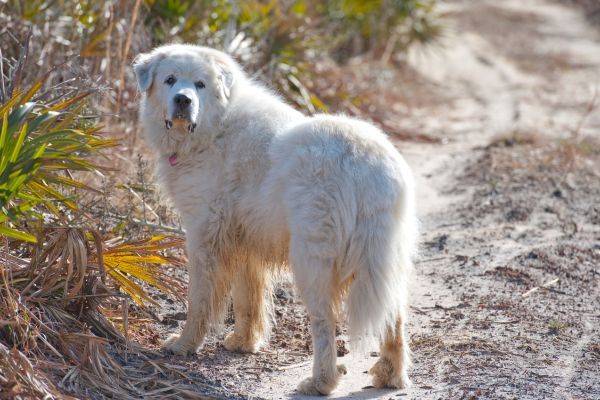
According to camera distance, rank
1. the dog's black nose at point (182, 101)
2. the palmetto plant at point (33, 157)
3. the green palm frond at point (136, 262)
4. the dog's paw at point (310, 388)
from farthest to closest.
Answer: the green palm frond at point (136, 262), the dog's black nose at point (182, 101), the dog's paw at point (310, 388), the palmetto plant at point (33, 157)

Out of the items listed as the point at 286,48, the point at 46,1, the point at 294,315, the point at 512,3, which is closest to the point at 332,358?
the point at 294,315

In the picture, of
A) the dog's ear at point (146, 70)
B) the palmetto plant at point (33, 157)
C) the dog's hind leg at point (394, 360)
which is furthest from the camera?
the dog's ear at point (146, 70)

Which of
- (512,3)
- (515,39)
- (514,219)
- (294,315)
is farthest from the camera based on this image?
(512,3)

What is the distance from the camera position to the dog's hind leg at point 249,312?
20.1ft

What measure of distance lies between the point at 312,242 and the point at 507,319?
6.63ft


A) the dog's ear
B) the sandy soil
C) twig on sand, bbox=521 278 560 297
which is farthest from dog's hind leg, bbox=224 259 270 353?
twig on sand, bbox=521 278 560 297

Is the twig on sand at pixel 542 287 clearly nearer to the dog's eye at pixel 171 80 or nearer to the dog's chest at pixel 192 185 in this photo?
the dog's chest at pixel 192 185

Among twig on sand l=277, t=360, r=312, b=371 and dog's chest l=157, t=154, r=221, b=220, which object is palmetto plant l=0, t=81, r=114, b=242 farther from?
twig on sand l=277, t=360, r=312, b=371

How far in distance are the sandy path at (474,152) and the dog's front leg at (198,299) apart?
59cm

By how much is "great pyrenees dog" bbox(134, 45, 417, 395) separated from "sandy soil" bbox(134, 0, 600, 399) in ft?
1.09

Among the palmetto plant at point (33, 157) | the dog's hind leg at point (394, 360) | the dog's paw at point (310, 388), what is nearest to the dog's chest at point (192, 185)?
the palmetto plant at point (33, 157)

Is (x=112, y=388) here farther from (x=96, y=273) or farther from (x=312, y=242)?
(x=312, y=242)

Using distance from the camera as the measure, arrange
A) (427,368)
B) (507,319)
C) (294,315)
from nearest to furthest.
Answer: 1. (427,368)
2. (507,319)
3. (294,315)

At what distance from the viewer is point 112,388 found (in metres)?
5.02
